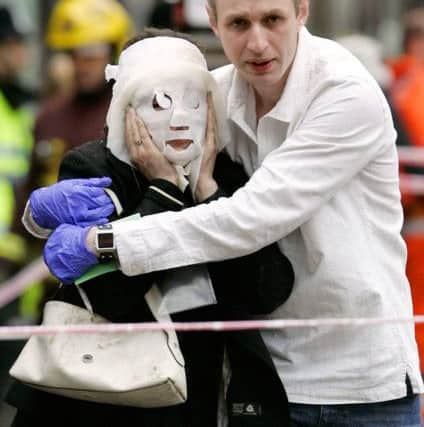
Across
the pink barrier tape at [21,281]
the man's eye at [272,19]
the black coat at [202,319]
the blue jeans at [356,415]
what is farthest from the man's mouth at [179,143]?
the pink barrier tape at [21,281]

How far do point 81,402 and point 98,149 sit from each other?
0.68 meters

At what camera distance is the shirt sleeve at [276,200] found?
14.2ft

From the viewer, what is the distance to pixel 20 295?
9.21 meters

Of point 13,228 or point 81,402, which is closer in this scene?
point 81,402

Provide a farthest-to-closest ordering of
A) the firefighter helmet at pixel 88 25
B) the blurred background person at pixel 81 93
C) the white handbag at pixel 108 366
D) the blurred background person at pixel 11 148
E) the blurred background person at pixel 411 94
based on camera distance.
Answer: the blurred background person at pixel 11 148, the firefighter helmet at pixel 88 25, the blurred background person at pixel 81 93, the blurred background person at pixel 411 94, the white handbag at pixel 108 366

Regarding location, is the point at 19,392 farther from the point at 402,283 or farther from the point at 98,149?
the point at 402,283

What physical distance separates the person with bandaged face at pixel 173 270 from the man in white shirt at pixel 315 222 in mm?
56

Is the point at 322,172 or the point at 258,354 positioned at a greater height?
the point at 322,172

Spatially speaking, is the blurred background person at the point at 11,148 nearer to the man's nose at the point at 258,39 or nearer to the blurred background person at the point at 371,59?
the blurred background person at the point at 371,59

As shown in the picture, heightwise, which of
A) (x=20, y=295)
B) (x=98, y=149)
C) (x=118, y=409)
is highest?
(x=98, y=149)

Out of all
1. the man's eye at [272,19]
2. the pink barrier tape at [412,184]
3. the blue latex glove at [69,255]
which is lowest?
the pink barrier tape at [412,184]

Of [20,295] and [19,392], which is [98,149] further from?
[20,295]

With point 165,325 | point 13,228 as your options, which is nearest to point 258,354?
point 165,325

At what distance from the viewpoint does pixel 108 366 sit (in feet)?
14.1
